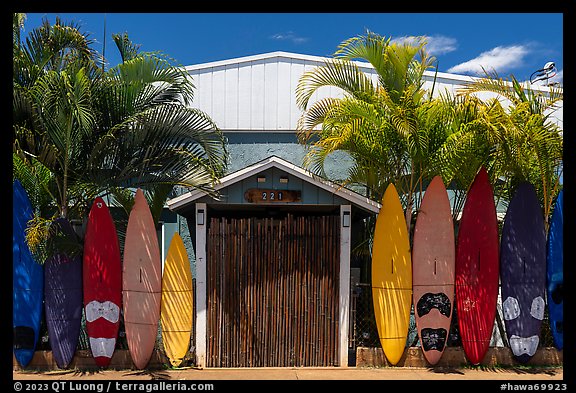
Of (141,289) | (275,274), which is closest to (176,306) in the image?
(141,289)

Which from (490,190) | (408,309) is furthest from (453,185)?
(408,309)

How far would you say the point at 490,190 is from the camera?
8242mm

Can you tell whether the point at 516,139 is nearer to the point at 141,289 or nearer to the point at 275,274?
the point at 275,274

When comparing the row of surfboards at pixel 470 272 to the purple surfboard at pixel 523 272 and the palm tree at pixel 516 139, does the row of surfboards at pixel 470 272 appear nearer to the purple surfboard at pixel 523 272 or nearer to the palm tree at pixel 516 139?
the purple surfboard at pixel 523 272

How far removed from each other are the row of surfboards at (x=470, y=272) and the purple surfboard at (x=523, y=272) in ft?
0.05

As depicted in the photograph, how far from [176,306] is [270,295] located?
1.35 meters

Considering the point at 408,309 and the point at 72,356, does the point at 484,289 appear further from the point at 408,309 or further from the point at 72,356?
the point at 72,356

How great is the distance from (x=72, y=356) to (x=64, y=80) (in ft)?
12.4

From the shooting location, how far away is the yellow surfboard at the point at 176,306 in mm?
7934

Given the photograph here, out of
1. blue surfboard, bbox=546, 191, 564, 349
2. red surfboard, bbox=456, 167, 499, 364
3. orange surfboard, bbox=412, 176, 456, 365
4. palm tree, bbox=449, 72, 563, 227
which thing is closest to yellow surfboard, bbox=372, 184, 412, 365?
orange surfboard, bbox=412, 176, 456, 365
